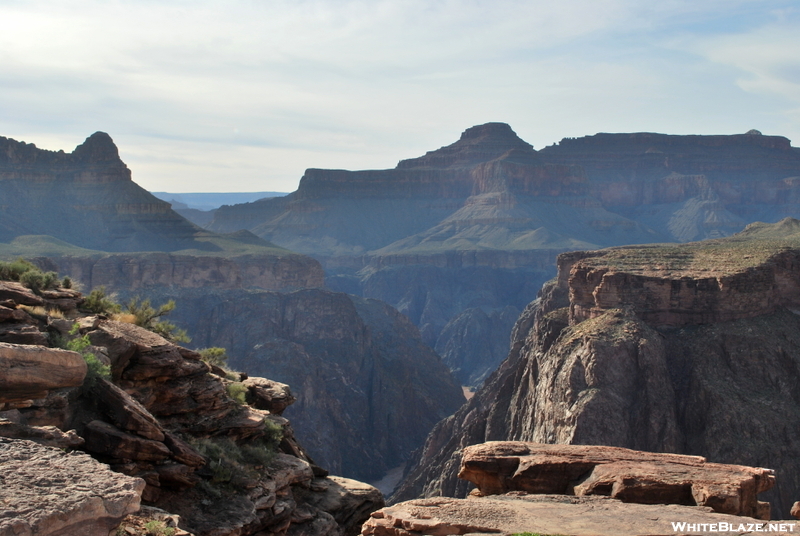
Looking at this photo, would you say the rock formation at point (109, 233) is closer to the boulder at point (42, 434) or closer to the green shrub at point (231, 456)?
the green shrub at point (231, 456)

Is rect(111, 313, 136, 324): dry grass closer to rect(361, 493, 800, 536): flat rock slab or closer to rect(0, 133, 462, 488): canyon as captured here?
rect(361, 493, 800, 536): flat rock slab

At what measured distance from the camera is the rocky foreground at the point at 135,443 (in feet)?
41.1

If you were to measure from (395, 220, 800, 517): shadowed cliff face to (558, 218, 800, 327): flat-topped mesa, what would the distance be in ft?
0.24

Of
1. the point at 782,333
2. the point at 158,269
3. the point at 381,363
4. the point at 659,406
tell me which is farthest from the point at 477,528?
the point at 158,269

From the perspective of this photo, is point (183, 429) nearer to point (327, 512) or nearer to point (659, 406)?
point (327, 512)

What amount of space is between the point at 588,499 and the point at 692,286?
3639 cm

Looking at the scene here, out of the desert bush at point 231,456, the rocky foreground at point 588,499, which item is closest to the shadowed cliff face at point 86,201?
the desert bush at point 231,456

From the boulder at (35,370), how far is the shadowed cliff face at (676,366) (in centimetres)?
3275

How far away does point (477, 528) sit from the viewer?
1616 cm

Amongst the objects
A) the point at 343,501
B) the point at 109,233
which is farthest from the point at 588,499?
the point at 109,233

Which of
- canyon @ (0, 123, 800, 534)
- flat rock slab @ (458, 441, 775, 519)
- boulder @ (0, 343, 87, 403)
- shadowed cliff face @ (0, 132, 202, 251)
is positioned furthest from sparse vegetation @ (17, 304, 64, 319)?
shadowed cliff face @ (0, 132, 202, 251)

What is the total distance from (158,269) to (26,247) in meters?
17.3

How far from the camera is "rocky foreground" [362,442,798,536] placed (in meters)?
16.3

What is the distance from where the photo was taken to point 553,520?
17047mm
